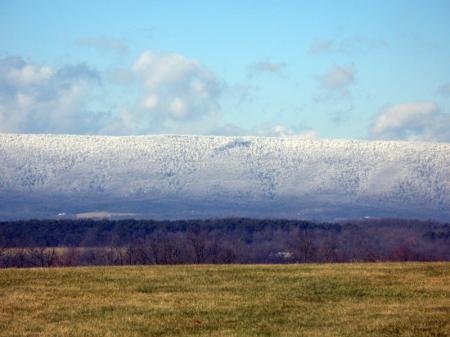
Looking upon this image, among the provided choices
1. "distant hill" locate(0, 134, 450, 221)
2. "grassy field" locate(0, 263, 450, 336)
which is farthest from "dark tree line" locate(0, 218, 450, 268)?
"grassy field" locate(0, 263, 450, 336)

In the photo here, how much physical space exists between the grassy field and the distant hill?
411ft

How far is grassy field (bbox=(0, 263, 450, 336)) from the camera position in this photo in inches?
470

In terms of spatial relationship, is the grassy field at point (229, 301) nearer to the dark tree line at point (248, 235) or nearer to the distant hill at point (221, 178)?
the dark tree line at point (248, 235)

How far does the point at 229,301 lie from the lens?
14633mm

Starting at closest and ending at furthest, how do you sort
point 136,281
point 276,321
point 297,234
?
point 276,321
point 136,281
point 297,234

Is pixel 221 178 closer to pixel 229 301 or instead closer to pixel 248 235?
pixel 248 235

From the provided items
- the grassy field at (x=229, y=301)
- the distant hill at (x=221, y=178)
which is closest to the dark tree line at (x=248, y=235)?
the distant hill at (x=221, y=178)

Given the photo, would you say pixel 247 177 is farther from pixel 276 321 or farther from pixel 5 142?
pixel 276 321

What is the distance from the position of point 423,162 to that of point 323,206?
32.2 metres

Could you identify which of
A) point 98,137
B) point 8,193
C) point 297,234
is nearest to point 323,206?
point 297,234

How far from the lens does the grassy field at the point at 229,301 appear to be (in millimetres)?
11930

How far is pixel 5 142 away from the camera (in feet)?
537

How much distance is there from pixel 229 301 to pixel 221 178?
474 ft

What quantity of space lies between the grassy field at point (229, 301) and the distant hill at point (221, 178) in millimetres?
125344
